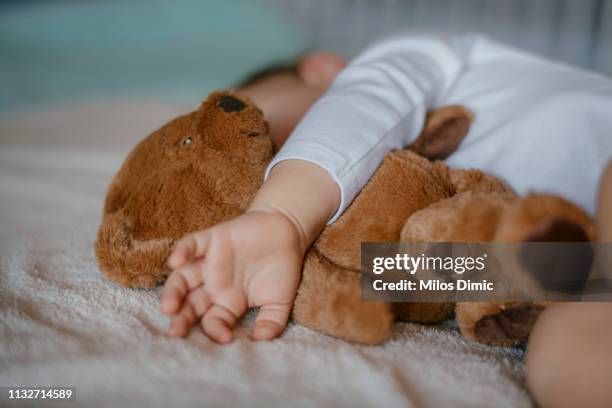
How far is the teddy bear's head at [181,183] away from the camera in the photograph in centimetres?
62

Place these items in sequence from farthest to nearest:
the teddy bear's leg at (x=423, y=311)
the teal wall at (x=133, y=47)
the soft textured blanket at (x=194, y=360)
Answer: the teal wall at (x=133, y=47) < the teddy bear's leg at (x=423, y=311) < the soft textured blanket at (x=194, y=360)

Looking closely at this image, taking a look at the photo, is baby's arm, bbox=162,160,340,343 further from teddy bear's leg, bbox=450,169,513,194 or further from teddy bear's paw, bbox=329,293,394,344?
teddy bear's leg, bbox=450,169,513,194

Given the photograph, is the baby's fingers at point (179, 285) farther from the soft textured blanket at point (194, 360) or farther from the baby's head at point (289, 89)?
the baby's head at point (289, 89)

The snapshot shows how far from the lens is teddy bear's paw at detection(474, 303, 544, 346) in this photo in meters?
0.52

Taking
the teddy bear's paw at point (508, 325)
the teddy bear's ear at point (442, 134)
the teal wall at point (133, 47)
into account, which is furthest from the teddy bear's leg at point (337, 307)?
the teal wall at point (133, 47)

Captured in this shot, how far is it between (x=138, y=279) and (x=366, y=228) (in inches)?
10.6

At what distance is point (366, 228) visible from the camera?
61 cm

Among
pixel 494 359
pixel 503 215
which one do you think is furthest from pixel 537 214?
pixel 494 359

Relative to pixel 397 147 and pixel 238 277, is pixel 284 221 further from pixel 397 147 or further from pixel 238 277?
pixel 397 147

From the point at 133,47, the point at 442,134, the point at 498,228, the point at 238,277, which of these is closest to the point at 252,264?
the point at 238,277

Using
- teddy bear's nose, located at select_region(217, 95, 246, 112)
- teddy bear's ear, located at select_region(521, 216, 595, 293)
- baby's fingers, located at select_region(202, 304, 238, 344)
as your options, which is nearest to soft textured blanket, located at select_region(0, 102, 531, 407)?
baby's fingers, located at select_region(202, 304, 238, 344)

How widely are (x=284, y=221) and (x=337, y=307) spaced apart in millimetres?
105

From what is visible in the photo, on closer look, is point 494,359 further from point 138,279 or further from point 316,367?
point 138,279

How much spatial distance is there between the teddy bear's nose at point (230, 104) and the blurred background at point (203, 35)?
4.61ft
